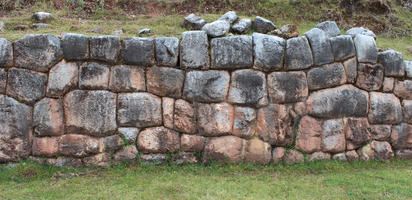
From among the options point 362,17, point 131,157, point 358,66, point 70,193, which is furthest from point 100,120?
point 362,17

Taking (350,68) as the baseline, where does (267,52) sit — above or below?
above

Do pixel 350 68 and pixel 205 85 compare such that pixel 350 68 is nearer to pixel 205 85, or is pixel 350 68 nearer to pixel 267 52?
pixel 267 52

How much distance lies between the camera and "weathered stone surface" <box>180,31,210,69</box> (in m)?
6.32

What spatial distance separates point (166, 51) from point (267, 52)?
175 centimetres

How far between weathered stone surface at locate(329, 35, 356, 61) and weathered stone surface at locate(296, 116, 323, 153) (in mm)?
1223

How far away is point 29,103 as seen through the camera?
6133mm

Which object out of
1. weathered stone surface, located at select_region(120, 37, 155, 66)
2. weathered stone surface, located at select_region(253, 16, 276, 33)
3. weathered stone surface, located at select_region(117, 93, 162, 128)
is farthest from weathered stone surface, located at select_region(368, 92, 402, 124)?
weathered stone surface, located at select_region(120, 37, 155, 66)

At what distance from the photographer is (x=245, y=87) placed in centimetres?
640

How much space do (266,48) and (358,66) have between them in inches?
70.9

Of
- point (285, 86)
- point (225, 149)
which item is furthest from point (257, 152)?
point (285, 86)

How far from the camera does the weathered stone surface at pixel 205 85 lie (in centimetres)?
635

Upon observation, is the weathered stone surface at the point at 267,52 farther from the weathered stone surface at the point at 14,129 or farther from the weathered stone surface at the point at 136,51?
the weathered stone surface at the point at 14,129

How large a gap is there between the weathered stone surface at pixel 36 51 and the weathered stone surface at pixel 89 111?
0.67 metres

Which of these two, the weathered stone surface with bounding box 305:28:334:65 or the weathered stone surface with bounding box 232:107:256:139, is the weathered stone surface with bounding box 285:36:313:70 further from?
the weathered stone surface with bounding box 232:107:256:139
